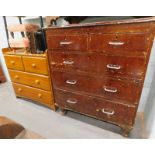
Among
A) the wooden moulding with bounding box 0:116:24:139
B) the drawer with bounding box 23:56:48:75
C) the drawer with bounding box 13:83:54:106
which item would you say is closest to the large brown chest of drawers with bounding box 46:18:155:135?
the drawer with bounding box 23:56:48:75

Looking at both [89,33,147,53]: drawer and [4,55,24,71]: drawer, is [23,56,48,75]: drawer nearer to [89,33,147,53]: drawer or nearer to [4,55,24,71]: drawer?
[4,55,24,71]: drawer

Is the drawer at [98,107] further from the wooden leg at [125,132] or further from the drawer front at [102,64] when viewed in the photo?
the drawer front at [102,64]

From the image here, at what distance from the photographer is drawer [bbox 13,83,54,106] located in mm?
1526

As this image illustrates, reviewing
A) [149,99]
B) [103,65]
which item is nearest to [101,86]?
[103,65]

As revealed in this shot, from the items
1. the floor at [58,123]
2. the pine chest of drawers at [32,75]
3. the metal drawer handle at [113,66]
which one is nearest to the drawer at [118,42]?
the metal drawer handle at [113,66]

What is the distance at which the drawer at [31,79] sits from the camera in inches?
57.4

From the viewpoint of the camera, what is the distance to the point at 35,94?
5.37ft

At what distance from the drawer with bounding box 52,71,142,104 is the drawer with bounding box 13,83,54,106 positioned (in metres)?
0.28

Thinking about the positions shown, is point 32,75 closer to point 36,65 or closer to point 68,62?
point 36,65

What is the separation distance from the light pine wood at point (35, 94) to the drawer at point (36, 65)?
0.86 ft

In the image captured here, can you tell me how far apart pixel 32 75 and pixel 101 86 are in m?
0.89
